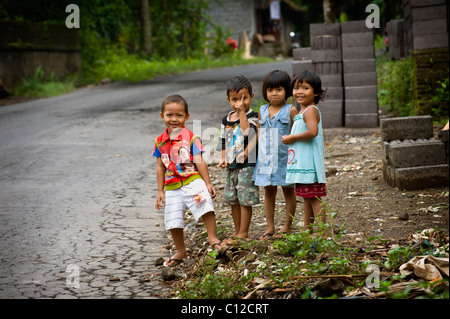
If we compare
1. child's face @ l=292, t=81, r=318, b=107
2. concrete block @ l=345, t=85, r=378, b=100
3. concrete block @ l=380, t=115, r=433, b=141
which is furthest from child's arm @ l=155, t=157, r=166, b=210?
concrete block @ l=345, t=85, r=378, b=100

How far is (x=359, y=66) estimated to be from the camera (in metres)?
9.49

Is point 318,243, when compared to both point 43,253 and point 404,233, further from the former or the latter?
point 43,253

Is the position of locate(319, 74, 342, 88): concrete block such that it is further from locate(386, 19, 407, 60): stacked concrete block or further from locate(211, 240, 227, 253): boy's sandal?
locate(211, 240, 227, 253): boy's sandal

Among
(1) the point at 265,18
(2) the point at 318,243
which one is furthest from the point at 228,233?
(1) the point at 265,18

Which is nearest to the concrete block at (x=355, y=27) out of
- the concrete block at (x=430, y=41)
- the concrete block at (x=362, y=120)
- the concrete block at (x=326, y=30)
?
the concrete block at (x=326, y=30)

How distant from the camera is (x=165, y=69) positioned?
2166 cm

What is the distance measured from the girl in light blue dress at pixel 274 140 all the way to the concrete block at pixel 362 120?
523 cm

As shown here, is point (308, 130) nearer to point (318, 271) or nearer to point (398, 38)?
point (318, 271)

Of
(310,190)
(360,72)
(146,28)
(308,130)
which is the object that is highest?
(146,28)

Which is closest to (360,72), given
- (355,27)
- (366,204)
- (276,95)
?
(355,27)

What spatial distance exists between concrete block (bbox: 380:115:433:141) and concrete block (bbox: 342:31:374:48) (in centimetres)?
373

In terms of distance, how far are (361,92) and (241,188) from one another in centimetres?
557
